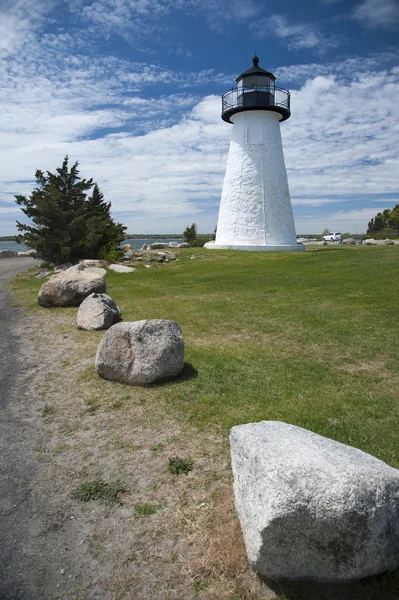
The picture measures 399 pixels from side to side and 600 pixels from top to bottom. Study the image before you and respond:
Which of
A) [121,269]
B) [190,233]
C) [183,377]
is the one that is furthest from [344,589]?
[190,233]

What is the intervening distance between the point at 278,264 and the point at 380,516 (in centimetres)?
2050

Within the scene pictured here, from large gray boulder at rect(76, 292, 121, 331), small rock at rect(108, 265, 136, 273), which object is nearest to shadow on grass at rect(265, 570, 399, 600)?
large gray boulder at rect(76, 292, 121, 331)

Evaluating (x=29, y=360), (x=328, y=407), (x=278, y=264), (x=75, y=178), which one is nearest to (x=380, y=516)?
(x=328, y=407)

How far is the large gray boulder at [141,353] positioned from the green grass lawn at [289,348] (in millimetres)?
338

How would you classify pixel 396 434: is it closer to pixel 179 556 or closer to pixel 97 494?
pixel 179 556

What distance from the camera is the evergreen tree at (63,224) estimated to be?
24047mm

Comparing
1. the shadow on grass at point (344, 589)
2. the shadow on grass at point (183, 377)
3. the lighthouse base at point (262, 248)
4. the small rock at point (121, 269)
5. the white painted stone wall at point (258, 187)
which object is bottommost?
the shadow on grass at point (344, 589)

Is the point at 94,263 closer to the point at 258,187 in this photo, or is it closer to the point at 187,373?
the point at 258,187

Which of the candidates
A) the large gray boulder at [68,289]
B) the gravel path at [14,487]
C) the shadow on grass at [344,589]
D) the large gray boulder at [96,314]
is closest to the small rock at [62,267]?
the large gray boulder at [68,289]

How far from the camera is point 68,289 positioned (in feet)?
44.9

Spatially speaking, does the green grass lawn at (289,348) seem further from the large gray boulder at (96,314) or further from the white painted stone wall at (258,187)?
the white painted stone wall at (258,187)

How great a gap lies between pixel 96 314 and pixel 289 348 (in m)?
5.08

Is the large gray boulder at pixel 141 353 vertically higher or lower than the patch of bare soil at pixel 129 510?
higher

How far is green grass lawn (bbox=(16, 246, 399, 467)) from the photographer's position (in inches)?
227
